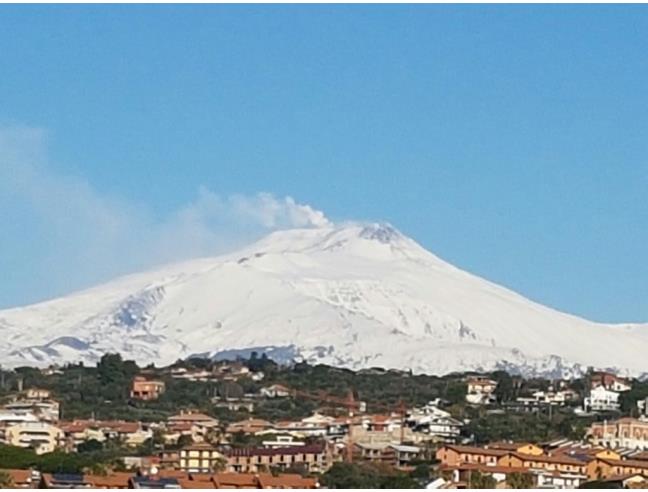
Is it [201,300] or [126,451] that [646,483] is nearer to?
[126,451]

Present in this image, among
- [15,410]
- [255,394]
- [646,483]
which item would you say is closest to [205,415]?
[15,410]

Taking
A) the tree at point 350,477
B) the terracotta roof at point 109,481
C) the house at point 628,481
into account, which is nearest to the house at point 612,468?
the house at point 628,481

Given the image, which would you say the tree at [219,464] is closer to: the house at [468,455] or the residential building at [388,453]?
the residential building at [388,453]

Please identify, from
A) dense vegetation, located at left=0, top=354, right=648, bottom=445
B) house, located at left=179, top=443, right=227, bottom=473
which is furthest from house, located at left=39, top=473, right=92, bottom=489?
dense vegetation, located at left=0, top=354, right=648, bottom=445

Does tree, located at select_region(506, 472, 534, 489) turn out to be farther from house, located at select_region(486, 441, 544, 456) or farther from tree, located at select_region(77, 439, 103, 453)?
tree, located at select_region(77, 439, 103, 453)

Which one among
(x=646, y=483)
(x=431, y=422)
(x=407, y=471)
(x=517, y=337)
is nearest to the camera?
(x=646, y=483)
